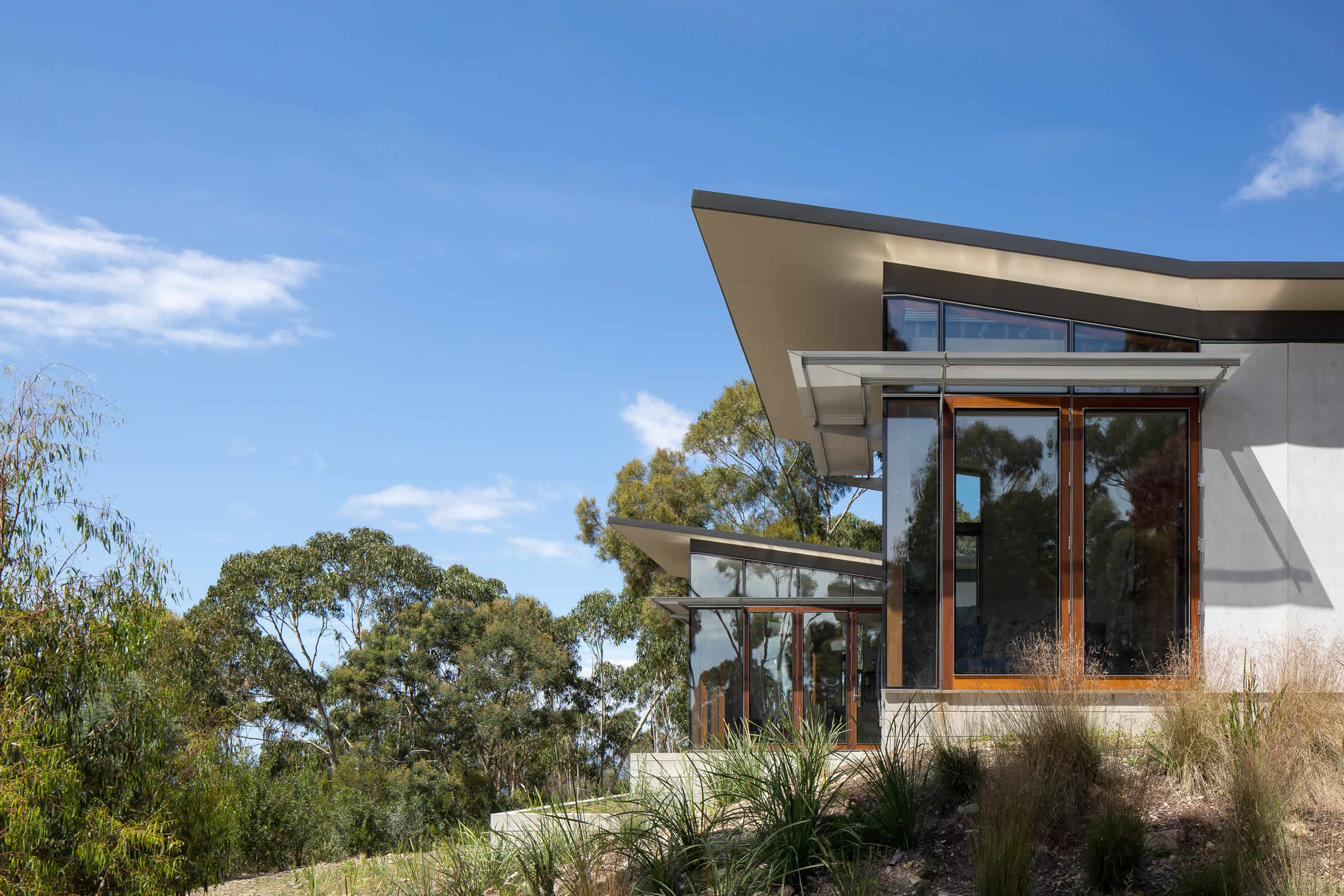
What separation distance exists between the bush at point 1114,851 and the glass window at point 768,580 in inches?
467

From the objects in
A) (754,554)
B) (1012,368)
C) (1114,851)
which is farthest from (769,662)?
(1114,851)

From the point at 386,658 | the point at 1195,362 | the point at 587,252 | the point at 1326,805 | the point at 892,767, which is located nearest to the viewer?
the point at 1326,805

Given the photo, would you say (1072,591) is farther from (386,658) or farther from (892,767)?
(386,658)

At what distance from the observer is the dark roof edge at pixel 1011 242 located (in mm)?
8773

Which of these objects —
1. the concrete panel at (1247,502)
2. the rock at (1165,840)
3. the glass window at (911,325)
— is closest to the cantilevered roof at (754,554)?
the glass window at (911,325)

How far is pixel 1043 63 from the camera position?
13.6 meters

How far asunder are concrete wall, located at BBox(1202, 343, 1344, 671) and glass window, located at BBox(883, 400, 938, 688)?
2.39 metres

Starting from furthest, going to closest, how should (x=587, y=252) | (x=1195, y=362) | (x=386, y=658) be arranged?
(x=386, y=658) → (x=587, y=252) → (x=1195, y=362)

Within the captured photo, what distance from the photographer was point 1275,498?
9148mm

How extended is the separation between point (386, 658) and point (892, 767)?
73.9 feet

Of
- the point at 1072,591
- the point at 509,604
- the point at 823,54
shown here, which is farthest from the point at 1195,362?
the point at 509,604

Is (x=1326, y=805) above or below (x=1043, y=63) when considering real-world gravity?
below

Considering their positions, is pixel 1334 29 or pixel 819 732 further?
pixel 1334 29

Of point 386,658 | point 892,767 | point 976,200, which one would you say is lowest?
point 386,658
